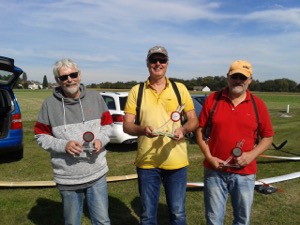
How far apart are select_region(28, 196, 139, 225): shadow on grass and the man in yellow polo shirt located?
3.67 ft

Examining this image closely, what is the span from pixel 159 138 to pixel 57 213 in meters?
2.02

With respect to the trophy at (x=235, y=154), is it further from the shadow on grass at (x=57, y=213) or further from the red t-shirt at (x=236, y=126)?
the shadow on grass at (x=57, y=213)

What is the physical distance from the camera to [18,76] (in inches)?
229

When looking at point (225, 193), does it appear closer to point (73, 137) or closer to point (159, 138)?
point (159, 138)

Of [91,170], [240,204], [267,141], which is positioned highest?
[267,141]

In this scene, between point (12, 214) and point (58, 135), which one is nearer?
point (58, 135)

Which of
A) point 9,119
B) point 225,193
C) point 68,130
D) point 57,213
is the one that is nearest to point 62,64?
point 68,130

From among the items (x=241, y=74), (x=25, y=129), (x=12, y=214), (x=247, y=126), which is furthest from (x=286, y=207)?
(x=25, y=129)

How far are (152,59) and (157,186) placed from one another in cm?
107

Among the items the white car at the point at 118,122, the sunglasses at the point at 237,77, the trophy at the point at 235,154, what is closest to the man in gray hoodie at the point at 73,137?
the trophy at the point at 235,154

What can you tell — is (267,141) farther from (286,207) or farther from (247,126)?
(286,207)

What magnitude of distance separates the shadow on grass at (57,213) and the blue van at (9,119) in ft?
7.09

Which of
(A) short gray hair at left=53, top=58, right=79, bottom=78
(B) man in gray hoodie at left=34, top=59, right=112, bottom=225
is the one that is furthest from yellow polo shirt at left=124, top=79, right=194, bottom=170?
(A) short gray hair at left=53, top=58, right=79, bottom=78

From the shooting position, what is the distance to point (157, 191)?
8.66ft
